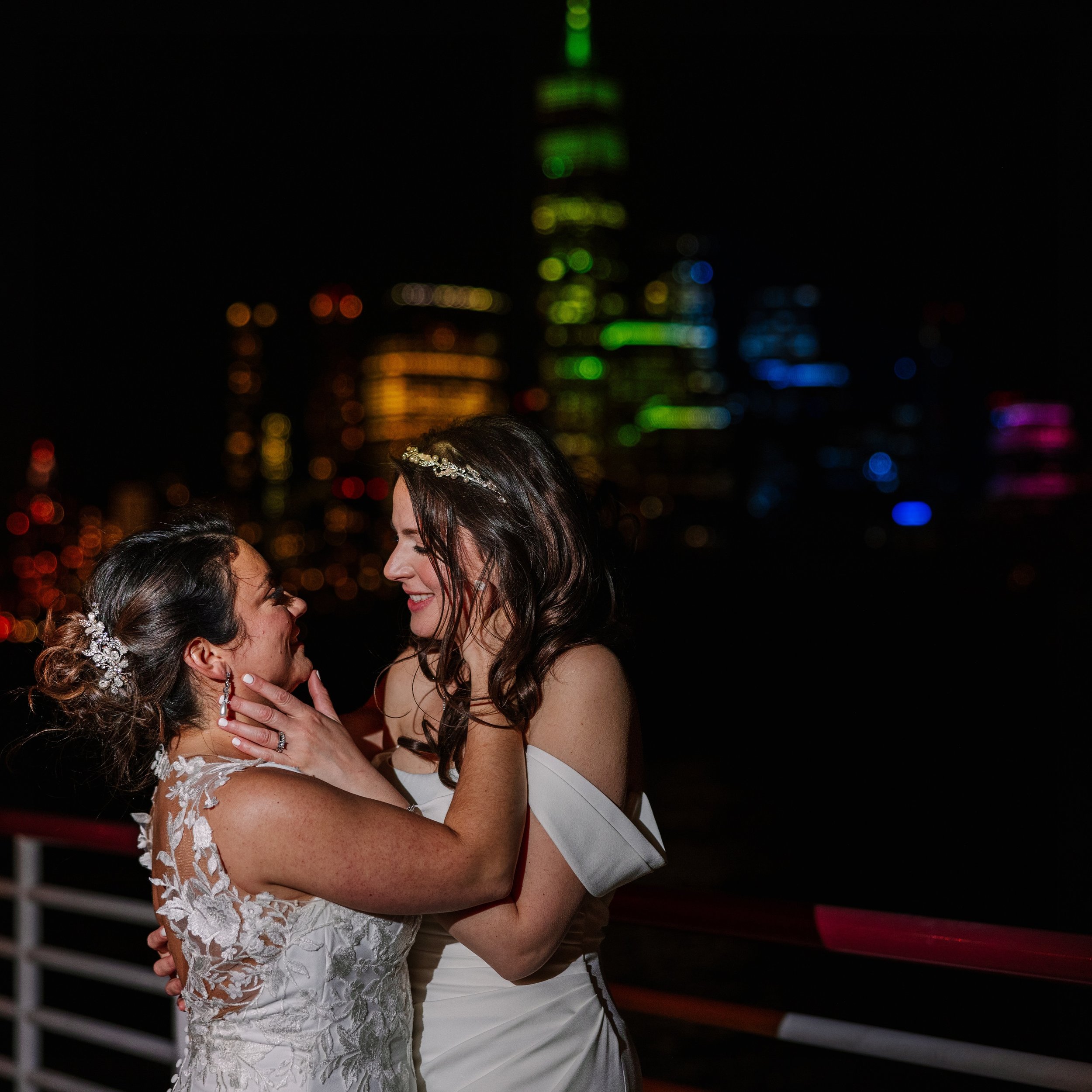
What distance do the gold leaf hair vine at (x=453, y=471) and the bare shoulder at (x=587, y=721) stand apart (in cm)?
30

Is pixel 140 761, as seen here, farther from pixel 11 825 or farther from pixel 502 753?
pixel 11 825

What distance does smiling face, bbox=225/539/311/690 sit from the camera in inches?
81.3

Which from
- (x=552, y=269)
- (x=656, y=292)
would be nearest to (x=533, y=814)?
(x=552, y=269)

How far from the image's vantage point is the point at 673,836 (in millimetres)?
29453

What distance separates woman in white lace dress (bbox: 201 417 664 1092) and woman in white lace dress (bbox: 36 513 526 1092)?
0.16 ft

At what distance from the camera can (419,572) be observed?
6.71 feet

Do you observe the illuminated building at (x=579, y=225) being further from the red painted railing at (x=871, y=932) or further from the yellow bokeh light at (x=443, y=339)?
the red painted railing at (x=871, y=932)

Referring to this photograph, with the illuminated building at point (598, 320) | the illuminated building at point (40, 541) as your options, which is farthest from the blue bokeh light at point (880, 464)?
the illuminated building at point (40, 541)

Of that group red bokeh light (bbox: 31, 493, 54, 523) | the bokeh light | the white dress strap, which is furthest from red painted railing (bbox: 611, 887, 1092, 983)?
the bokeh light

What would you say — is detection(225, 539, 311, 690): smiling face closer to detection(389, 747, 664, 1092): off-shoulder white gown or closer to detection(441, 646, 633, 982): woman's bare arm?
detection(389, 747, 664, 1092): off-shoulder white gown

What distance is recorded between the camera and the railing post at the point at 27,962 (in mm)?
3285

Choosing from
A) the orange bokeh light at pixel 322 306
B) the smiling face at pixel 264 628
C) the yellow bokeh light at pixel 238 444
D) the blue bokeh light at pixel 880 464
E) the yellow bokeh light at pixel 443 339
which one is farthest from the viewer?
the orange bokeh light at pixel 322 306

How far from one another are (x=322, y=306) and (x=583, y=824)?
153 m

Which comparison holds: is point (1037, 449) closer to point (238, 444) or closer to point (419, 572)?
point (238, 444)
